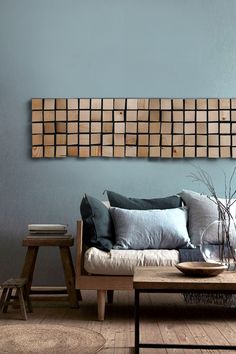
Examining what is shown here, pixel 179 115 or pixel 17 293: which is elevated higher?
pixel 179 115

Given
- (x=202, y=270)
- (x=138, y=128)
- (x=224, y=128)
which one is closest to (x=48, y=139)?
(x=138, y=128)

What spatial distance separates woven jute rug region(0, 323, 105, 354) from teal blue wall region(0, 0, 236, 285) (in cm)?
185

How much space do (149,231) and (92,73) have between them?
6.19 ft

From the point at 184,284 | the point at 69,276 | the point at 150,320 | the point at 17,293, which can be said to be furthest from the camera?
the point at 69,276

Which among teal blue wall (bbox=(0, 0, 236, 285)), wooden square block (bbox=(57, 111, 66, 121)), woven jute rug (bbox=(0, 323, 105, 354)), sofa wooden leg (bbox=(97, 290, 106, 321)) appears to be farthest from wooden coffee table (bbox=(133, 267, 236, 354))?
wooden square block (bbox=(57, 111, 66, 121))

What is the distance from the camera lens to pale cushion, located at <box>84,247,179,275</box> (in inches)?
187

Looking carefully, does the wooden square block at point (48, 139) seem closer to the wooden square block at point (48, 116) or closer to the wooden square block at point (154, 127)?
the wooden square block at point (48, 116)

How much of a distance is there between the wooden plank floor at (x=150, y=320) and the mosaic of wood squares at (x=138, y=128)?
1.37 m

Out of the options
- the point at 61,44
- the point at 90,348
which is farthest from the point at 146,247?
the point at 61,44

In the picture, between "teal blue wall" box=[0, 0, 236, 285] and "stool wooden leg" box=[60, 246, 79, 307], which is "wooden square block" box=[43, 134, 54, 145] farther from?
"stool wooden leg" box=[60, 246, 79, 307]

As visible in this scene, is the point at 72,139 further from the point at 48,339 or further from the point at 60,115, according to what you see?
the point at 48,339

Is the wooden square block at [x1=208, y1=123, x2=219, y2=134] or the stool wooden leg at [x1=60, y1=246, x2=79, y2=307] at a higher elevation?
the wooden square block at [x1=208, y1=123, x2=219, y2=134]

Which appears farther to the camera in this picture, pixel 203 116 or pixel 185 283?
pixel 203 116

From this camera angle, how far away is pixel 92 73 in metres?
6.21
